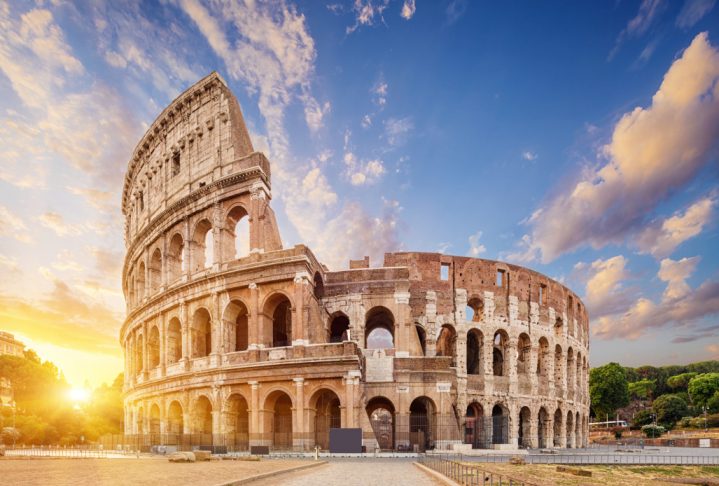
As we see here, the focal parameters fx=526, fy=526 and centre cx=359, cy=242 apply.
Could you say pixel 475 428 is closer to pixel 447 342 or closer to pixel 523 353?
pixel 447 342

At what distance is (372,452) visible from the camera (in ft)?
76.5

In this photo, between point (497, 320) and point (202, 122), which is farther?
point (497, 320)

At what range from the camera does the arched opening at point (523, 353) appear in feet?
116

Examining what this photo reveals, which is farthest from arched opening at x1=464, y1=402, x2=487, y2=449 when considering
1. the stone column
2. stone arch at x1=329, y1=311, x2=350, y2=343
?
the stone column

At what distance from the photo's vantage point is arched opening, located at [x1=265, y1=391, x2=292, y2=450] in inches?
1001

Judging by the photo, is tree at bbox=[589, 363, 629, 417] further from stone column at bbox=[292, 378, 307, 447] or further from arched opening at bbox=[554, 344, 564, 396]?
stone column at bbox=[292, 378, 307, 447]

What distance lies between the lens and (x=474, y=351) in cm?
3572

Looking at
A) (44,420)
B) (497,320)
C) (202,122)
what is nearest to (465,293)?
(497,320)

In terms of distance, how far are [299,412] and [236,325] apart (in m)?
6.94

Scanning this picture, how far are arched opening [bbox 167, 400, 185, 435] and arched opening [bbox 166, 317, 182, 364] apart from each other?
2.51m

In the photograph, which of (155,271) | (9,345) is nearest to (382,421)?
(155,271)

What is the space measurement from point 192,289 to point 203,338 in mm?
2941

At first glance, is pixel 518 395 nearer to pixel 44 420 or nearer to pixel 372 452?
pixel 372 452

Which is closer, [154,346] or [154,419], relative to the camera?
[154,419]
